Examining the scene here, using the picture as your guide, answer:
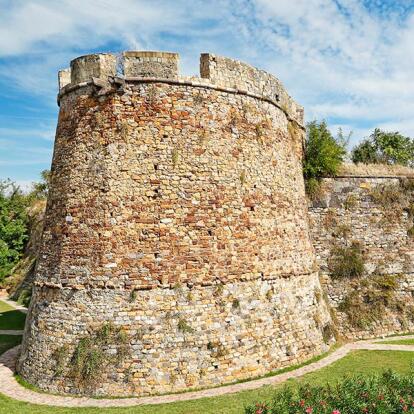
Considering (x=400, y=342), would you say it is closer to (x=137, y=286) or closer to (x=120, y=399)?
(x=137, y=286)

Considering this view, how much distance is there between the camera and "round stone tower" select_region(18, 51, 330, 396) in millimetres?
10664

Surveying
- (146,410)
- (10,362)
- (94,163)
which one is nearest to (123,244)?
(94,163)

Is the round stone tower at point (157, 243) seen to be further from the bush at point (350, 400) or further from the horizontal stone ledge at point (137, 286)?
the bush at point (350, 400)

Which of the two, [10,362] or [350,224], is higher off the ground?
[350,224]

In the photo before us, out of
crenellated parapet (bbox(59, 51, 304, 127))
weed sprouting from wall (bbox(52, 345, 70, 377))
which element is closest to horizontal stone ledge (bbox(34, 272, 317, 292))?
weed sprouting from wall (bbox(52, 345, 70, 377))

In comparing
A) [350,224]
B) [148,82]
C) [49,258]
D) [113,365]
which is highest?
[148,82]

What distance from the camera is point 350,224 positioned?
17.6m

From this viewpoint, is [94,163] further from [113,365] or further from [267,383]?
[267,383]

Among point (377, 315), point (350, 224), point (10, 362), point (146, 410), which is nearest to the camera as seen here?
point (146, 410)

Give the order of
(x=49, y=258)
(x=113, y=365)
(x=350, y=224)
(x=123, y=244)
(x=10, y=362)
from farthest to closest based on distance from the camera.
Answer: (x=350, y=224)
(x=10, y=362)
(x=49, y=258)
(x=123, y=244)
(x=113, y=365)

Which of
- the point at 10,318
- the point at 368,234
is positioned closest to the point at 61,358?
the point at 368,234

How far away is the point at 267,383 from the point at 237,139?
668 cm

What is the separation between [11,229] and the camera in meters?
33.8

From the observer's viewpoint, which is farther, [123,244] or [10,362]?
[10,362]
